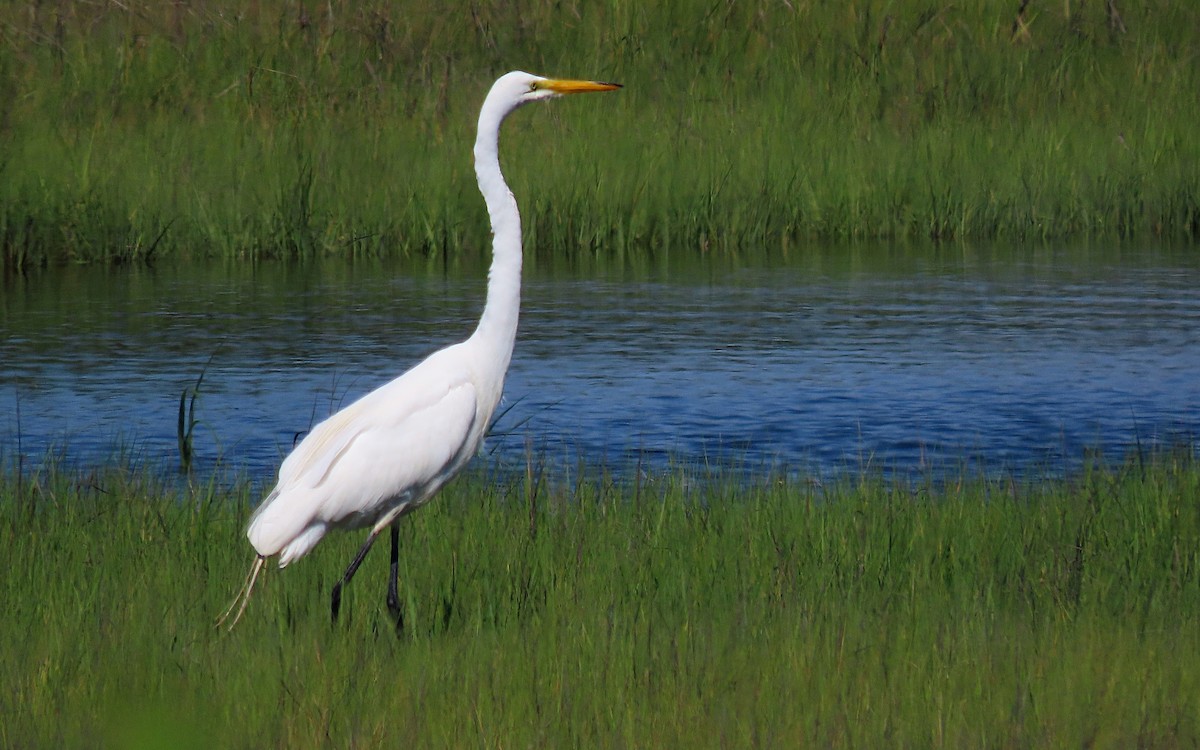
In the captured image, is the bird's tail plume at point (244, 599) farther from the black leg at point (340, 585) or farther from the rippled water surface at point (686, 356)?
the rippled water surface at point (686, 356)

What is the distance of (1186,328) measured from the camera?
987 centimetres

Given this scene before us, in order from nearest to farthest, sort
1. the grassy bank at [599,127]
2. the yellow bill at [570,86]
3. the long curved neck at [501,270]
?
the long curved neck at [501,270], the yellow bill at [570,86], the grassy bank at [599,127]

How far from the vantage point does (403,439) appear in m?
4.82

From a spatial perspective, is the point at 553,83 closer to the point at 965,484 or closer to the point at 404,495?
the point at 404,495

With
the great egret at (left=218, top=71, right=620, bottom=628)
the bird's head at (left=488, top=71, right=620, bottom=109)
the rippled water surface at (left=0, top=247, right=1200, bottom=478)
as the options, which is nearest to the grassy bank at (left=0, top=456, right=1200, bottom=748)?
the great egret at (left=218, top=71, right=620, bottom=628)

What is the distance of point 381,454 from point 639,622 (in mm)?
880

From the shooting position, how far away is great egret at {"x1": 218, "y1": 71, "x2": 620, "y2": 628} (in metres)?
4.64

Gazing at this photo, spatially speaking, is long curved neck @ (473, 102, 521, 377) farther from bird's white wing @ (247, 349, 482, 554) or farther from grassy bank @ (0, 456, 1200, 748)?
grassy bank @ (0, 456, 1200, 748)

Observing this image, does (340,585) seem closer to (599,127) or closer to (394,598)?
(394,598)

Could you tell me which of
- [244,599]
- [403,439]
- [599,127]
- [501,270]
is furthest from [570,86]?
[599,127]

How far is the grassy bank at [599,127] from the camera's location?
12.9m

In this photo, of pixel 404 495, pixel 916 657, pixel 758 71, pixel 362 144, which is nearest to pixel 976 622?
pixel 916 657

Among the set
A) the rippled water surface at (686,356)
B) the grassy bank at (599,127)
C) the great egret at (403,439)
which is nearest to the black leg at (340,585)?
the great egret at (403,439)

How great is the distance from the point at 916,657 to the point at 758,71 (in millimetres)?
11466
